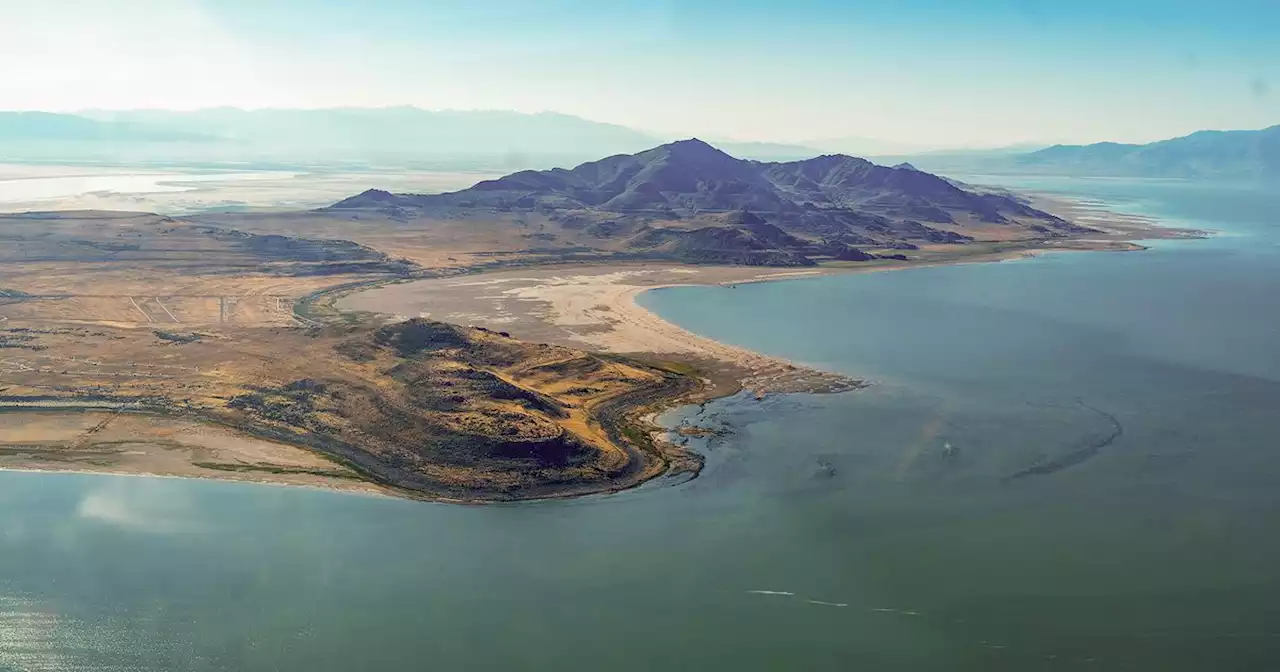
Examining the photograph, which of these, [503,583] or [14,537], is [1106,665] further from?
[14,537]

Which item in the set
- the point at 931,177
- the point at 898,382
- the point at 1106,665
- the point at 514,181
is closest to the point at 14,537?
the point at 1106,665

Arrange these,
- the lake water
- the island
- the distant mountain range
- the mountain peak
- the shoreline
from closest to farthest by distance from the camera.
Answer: the lake water
the shoreline
the island
the distant mountain range
the mountain peak

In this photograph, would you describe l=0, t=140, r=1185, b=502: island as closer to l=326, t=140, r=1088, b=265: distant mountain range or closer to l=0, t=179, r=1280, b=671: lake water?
l=326, t=140, r=1088, b=265: distant mountain range

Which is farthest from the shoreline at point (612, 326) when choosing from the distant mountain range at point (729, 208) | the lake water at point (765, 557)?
the distant mountain range at point (729, 208)

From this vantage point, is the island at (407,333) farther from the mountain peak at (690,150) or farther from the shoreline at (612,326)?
the mountain peak at (690,150)

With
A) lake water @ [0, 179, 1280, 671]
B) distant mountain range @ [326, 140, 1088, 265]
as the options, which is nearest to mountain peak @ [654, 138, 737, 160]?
distant mountain range @ [326, 140, 1088, 265]
